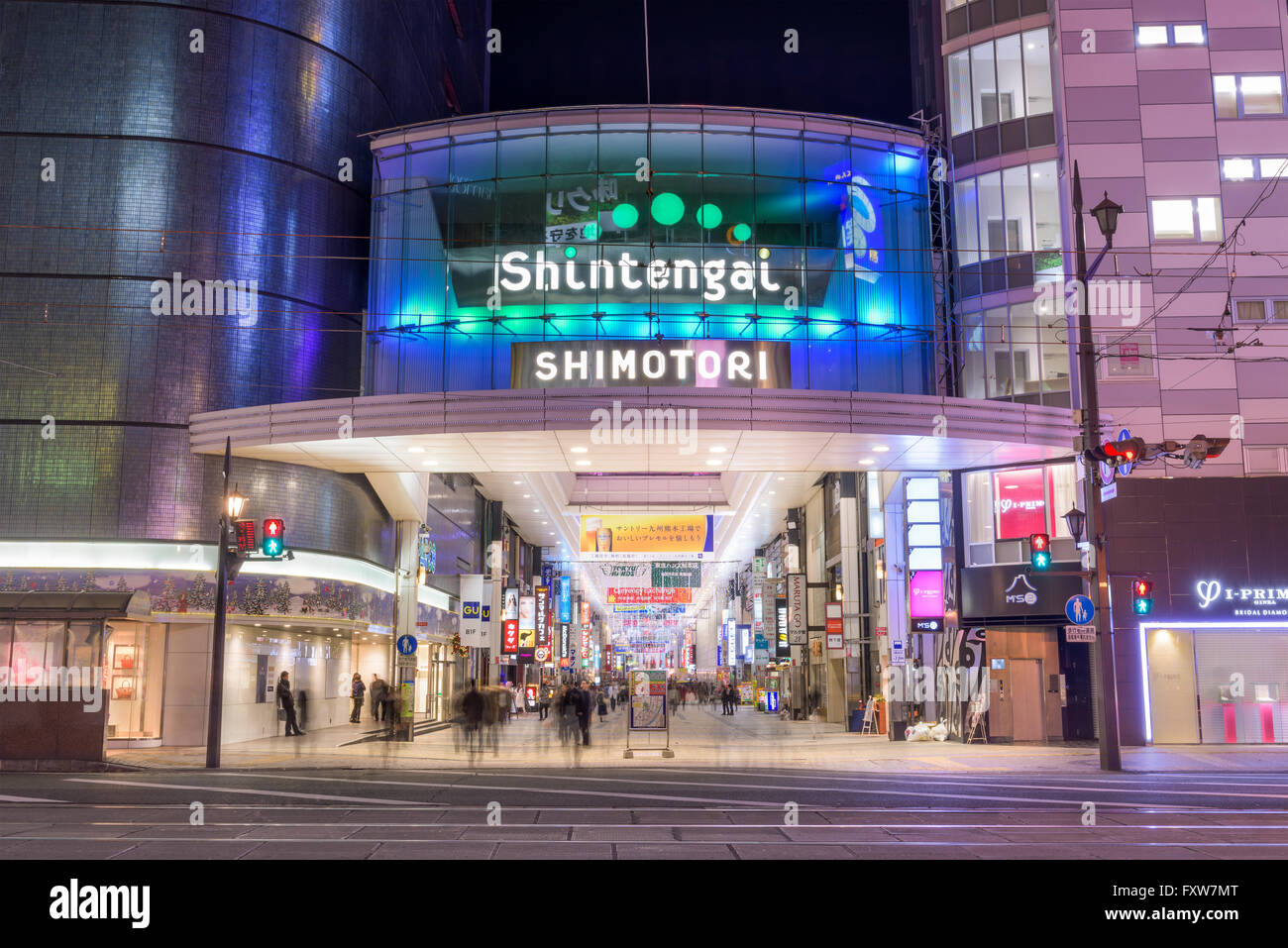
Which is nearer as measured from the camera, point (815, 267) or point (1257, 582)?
point (1257, 582)

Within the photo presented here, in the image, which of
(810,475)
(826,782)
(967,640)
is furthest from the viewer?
(810,475)

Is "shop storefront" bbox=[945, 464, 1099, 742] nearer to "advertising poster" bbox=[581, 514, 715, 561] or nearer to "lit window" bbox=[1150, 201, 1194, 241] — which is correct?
"lit window" bbox=[1150, 201, 1194, 241]

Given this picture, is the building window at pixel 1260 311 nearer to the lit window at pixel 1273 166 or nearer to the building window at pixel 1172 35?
the lit window at pixel 1273 166

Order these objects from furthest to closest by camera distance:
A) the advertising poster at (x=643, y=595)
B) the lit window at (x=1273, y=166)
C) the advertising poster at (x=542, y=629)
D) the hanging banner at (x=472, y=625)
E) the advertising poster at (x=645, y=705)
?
the advertising poster at (x=643, y=595), the advertising poster at (x=542, y=629), the hanging banner at (x=472, y=625), the advertising poster at (x=645, y=705), the lit window at (x=1273, y=166)

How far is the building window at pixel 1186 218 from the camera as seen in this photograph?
3344 cm

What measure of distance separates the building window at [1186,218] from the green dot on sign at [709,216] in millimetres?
13773

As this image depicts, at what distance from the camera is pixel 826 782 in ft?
71.6

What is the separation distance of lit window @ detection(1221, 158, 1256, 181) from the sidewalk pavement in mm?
16684

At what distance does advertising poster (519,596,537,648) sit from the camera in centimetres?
6307

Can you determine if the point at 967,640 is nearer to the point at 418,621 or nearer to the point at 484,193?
the point at 418,621

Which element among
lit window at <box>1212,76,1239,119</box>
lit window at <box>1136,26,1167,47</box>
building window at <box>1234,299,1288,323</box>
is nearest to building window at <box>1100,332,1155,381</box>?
building window at <box>1234,299,1288,323</box>

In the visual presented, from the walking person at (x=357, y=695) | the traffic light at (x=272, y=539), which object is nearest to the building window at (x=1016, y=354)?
the traffic light at (x=272, y=539)
